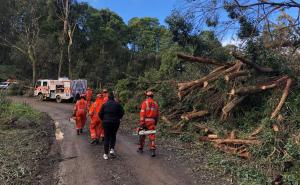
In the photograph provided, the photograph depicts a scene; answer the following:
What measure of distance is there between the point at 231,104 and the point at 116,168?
5504 millimetres

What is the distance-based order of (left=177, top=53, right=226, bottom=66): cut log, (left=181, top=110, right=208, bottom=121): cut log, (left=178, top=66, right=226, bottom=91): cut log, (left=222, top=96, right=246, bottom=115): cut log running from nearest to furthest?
(left=222, top=96, right=246, bottom=115): cut log
(left=181, top=110, right=208, bottom=121): cut log
(left=178, top=66, right=226, bottom=91): cut log
(left=177, top=53, right=226, bottom=66): cut log

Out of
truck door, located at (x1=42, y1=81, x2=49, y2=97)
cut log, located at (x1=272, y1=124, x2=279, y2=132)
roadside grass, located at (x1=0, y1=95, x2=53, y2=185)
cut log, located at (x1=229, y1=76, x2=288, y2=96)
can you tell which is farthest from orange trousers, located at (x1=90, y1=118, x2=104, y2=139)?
truck door, located at (x1=42, y1=81, x2=49, y2=97)

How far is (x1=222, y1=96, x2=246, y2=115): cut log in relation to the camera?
1274 cm

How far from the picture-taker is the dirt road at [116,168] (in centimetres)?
787

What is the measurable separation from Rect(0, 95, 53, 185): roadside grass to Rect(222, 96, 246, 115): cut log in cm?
580

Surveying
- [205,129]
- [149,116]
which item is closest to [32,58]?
[205,129]

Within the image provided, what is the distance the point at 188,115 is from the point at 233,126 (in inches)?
65.4

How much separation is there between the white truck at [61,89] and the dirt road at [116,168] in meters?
19.6

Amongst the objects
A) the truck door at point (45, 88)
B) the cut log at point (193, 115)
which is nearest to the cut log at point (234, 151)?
the cut log at point (193, 115)

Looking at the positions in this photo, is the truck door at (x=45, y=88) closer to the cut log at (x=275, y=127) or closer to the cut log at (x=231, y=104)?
the cut log at (x=231, y=104)

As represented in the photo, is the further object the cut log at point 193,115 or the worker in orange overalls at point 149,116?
the cut log at point 193,115

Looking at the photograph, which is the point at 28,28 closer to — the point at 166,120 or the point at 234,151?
the point at 166,120

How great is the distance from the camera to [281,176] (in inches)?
308

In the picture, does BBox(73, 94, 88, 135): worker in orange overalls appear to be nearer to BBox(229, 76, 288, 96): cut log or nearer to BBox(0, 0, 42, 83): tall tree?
BBox(229, 76, 288, 96): cut log
